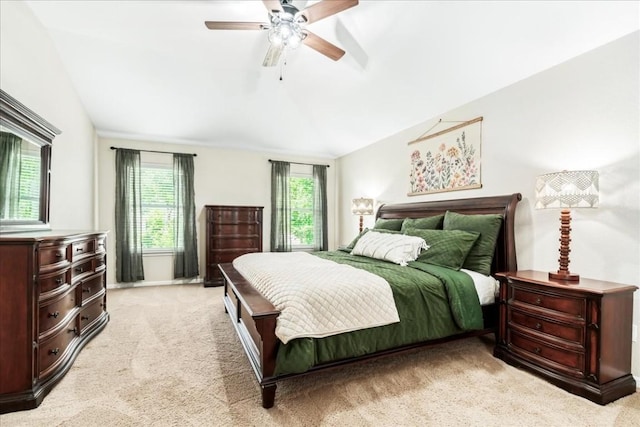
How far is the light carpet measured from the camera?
1674 millimetres

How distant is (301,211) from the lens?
5.96 m

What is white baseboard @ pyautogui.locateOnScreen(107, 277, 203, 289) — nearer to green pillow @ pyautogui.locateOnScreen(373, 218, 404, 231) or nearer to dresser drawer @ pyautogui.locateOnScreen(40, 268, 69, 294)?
dresser drawer @ pyautogui.locateOnScreen(40, 268, 69, 294)

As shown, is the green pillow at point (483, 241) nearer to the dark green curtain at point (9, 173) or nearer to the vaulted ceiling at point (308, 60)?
the vaulted ceiling at point (308, 60)

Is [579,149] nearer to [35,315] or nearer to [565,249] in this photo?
[565,249]

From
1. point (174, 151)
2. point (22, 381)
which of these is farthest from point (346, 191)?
point (22, 381)

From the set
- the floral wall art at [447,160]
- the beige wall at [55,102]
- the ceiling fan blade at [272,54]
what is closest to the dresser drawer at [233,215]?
the beige wall at [55,102]

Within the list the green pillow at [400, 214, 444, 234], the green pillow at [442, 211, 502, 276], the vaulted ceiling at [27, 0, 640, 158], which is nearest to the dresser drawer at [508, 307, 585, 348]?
the green pillow at [442, 211, 502, 276]

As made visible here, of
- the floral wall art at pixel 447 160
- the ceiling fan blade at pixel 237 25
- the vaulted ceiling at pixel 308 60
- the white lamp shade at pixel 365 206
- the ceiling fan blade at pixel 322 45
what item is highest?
the vaulted ceiling at pixel 308 60

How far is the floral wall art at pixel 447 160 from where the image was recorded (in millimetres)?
3320

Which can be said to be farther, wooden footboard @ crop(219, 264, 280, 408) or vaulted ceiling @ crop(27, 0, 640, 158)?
vaulted ceiling @ crop(27, 0, 640, 158)

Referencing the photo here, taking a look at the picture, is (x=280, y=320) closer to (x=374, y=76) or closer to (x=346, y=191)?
(x=374, y=76)

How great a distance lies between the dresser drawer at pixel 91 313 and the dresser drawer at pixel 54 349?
0.81 feet

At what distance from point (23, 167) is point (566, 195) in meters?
4.19

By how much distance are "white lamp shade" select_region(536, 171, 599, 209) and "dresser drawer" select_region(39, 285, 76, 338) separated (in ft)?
11.8
